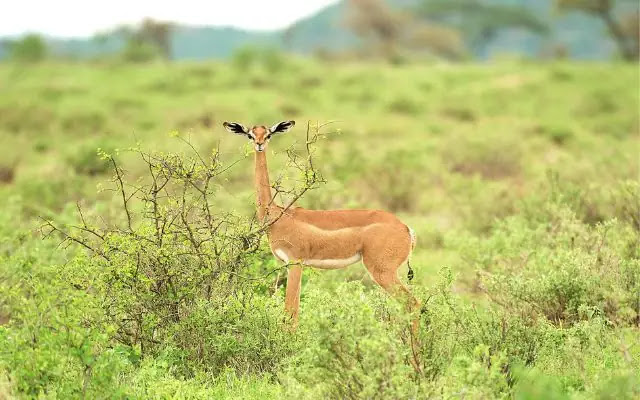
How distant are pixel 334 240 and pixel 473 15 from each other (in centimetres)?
8234

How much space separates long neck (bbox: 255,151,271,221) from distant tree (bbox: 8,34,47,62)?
140ft

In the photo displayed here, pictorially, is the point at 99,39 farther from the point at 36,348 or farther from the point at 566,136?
the point at 36,348

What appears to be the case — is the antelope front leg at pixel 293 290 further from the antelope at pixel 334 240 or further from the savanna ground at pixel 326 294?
the savanna ground at pixel 326 294

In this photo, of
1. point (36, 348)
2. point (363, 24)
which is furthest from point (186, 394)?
point (363, 24)

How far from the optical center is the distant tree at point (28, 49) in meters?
47.8

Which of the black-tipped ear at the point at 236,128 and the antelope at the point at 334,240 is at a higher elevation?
the black-tipped ear at the point at 236,128

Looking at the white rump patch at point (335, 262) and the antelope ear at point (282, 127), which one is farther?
the antelope ear at point (282, 127)

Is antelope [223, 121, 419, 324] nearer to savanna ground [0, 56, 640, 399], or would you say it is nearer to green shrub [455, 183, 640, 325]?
savanna ground [0, 56, 640, 399]

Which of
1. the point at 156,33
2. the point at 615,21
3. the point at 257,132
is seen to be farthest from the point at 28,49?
the point at 257,132

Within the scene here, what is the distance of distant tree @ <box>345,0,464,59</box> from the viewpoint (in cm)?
6347

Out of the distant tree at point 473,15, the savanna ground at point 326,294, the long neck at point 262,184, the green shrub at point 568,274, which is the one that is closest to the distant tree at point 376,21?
the distant tree at point 473,15

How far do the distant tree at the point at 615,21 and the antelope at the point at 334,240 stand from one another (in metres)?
A: 40.3

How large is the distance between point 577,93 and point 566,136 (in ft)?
26.3

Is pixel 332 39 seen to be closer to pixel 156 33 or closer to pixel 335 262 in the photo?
pixel 156 33
